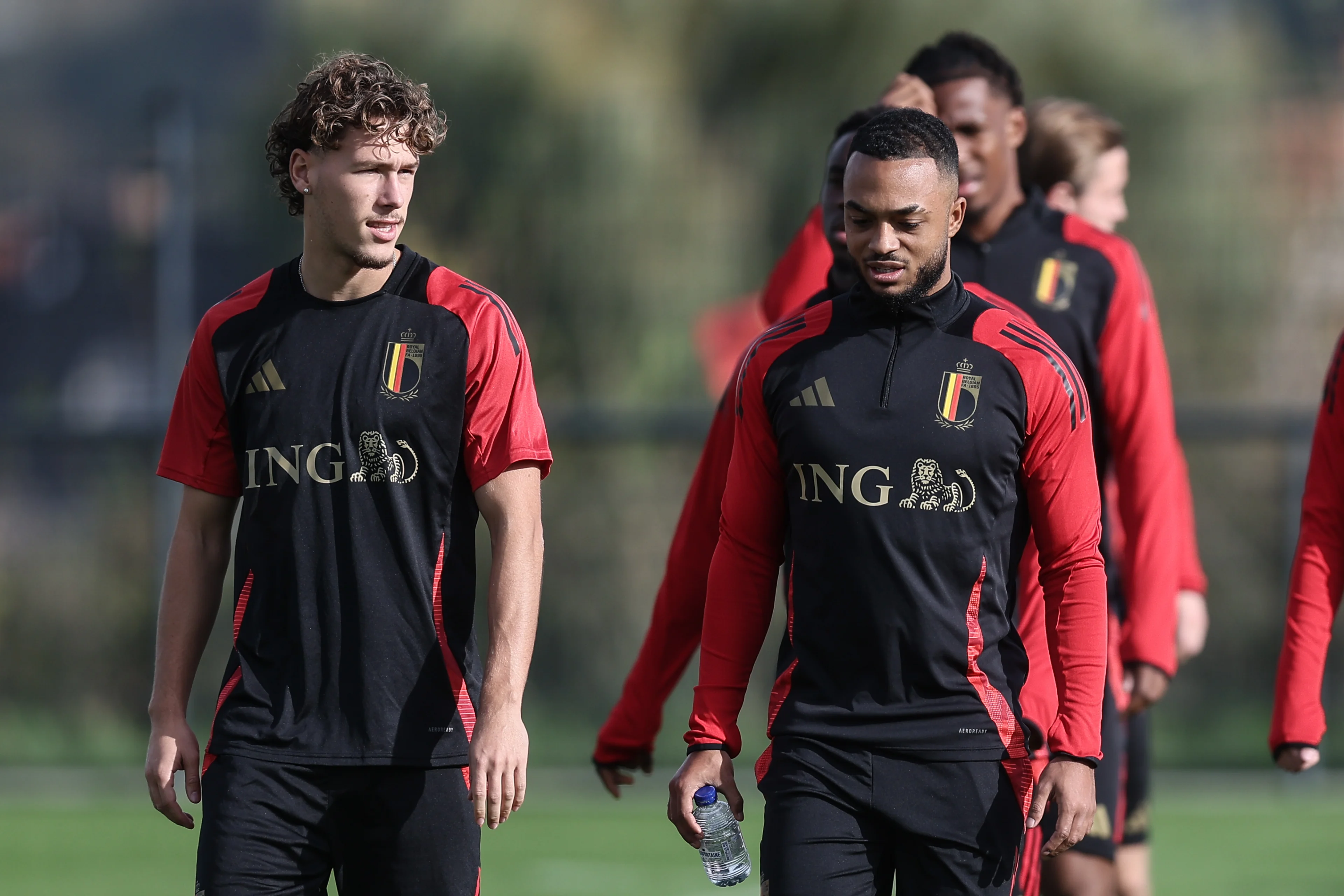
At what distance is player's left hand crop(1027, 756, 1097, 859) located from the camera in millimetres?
3656

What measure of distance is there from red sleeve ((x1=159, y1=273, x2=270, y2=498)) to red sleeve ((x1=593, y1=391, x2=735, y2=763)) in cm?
110

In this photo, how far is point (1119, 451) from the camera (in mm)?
5219

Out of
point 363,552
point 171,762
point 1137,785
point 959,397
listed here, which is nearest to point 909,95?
point 959,397

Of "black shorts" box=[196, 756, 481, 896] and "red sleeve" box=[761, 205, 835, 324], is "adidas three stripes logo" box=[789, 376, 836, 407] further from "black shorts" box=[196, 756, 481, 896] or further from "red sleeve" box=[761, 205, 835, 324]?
"red sleeve" box=[761, 205, 835, 324]

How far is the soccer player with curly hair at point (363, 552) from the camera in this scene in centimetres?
386

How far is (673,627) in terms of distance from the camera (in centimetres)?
463

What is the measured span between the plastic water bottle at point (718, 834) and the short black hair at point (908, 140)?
1350 millimetres

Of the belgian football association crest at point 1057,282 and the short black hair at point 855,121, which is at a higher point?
the short black hair at point 855,121

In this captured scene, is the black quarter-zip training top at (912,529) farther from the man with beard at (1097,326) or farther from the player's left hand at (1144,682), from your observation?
the player's left hand at (1144,682)

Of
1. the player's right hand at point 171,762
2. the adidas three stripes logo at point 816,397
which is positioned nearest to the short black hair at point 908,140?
the adidas three stripes logo at point 816,397

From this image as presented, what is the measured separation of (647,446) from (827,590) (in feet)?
28.4

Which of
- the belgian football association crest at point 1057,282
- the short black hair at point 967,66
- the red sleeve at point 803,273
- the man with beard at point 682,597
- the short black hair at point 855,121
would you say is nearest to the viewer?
the man with beard at point 682,597

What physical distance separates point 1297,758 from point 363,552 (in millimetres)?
2357

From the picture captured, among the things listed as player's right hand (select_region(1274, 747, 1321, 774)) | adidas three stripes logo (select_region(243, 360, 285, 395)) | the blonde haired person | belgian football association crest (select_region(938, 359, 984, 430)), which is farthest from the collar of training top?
the blonde haired person
